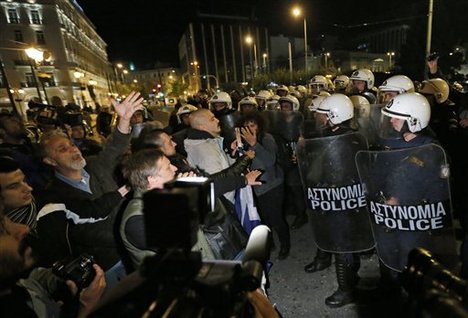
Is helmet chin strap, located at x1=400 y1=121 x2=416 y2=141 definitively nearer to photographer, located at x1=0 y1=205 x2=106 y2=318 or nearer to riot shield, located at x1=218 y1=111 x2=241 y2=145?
photographer, located at x1=0 y1=205 x2=106 y2=318

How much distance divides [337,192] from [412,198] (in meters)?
0.73

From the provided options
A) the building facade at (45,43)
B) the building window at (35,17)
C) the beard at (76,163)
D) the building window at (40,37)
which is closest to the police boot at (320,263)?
the beard at (76,163)

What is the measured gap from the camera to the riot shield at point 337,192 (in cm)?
304

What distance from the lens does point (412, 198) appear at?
246 centimetres

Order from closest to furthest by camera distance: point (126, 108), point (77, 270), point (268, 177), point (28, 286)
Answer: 1. point (28, 286)
2. point (77, 270)
3. point (126, 108)
4. point (268, 177)

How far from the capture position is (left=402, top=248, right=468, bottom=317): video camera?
2.57 feet

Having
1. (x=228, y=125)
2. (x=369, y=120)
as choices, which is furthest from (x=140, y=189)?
(x=369, y=120)

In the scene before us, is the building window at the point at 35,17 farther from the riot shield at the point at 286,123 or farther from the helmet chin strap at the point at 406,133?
the helmet chin strap at the point at 406,133

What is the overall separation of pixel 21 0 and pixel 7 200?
72641 mm

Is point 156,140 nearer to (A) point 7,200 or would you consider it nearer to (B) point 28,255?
(A) point 7,200

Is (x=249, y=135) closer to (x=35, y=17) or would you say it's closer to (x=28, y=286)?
(x=28, y=286)

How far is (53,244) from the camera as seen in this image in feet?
8.16

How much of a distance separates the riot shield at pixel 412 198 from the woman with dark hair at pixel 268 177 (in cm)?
167

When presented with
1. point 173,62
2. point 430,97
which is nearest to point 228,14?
point 173,62
